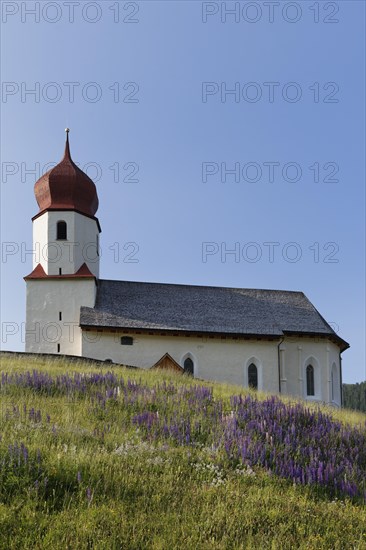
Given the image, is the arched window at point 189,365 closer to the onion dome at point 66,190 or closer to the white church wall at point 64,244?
the white church wall at point 64,244

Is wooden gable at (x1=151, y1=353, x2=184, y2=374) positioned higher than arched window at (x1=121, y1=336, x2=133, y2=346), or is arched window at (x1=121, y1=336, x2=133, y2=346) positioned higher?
arched window at (x1=121, y1=336, x2=133, y2=346)

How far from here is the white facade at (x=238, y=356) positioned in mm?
33341

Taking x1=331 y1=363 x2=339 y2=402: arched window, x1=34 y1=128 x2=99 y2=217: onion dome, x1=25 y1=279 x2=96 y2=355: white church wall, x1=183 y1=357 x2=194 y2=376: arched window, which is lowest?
x1=331 y1=363 x2=339 y2=402: arched window

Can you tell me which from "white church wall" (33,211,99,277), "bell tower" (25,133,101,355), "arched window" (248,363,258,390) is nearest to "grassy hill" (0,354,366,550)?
"bell tower" (25,133,101,355)

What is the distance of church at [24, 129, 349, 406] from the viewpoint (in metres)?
33.8

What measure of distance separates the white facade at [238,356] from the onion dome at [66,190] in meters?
8.21

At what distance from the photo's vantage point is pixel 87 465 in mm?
8109

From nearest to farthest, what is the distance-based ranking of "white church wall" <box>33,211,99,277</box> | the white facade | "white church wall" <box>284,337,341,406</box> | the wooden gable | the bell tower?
the wooden gable < the white facade < the bell tower < "white church wall" <box>284,337,341,406</box> < "white church wall" <box>33,211,99,277</box>

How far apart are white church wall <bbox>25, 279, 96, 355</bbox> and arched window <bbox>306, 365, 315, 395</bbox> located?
1252 cm

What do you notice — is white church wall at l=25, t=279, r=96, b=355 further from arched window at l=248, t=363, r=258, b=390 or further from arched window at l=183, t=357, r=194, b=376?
arched window at l=248, t=363, r=258, b=390

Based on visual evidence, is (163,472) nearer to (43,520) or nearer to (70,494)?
(70,494)

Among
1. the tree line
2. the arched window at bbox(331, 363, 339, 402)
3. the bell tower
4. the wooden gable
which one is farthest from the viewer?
the tree line

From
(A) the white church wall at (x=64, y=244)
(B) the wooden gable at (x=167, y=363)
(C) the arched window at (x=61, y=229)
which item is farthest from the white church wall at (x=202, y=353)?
(C) the arched window at (x=61, y=229)

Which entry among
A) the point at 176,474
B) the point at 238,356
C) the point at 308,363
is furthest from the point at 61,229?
the point at 176,474
